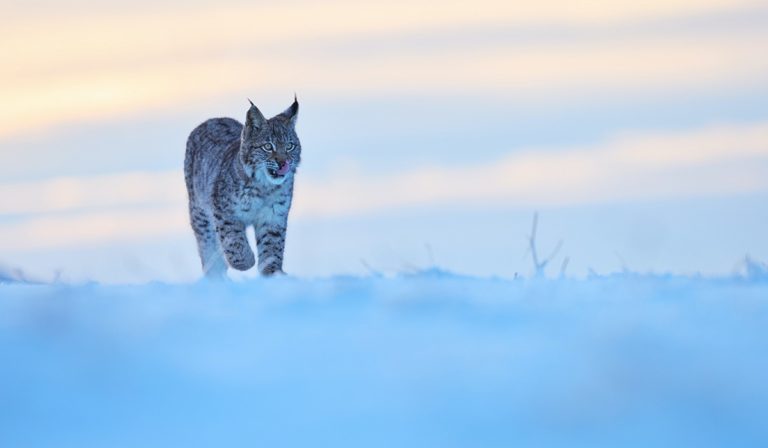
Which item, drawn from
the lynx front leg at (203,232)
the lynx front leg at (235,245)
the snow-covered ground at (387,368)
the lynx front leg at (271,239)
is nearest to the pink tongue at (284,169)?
the lynx front leg at (271,239)

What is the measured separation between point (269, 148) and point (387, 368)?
8.92 meters

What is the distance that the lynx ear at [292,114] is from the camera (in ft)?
38.1

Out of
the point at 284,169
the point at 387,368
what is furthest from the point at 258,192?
the point at 387,368

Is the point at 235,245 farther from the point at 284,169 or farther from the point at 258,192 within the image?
the point at 284,169

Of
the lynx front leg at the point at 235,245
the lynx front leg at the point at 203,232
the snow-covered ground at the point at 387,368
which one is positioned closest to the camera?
the snow-covered ground at the point at 387,368

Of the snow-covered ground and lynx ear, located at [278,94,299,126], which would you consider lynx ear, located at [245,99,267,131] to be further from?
the snow-covered ground

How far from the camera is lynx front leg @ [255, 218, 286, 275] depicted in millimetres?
11328

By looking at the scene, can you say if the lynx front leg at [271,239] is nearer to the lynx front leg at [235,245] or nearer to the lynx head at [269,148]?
the lynx front leg at [235,245]

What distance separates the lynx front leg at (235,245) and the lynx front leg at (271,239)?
0.42 feet

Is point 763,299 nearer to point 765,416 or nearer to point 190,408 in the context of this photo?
point 765,416

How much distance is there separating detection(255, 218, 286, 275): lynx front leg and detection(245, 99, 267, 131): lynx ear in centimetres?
88

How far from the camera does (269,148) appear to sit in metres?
11.4

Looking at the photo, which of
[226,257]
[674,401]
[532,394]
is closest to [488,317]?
[532,394]

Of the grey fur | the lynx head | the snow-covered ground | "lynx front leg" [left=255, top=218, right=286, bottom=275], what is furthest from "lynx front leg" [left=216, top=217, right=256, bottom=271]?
the snow-covered ground
